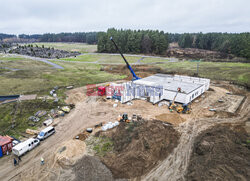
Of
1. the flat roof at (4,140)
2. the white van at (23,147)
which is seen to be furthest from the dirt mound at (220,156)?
the flat roof at (4,140)

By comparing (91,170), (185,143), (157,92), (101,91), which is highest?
(157,92)

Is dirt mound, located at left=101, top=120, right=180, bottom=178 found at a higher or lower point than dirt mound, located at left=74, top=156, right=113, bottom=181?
higher

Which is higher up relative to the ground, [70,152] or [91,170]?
[70,152]

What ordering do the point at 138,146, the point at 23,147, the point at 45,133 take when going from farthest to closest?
the point at 45,133 → the point at 138,146 → the point at 23,147

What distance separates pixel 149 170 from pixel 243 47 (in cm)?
13816

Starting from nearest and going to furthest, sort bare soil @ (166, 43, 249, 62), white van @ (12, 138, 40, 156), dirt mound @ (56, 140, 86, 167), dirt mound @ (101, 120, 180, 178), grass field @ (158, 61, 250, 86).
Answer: dirt mound @ (101, 120, 180, 178)
dirt mound @ (56, 140, 86, 167)
white van @ (12, 138, 40, 156)
grass field @ (158, 61, 250, 86)
bare soil @ (166, 43, 249, 62)

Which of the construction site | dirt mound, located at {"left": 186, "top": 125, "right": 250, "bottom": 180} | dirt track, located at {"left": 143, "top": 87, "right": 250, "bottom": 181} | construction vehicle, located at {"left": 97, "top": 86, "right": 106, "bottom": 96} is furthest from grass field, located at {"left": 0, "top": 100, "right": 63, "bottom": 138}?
dirt mound, located at {"left": 186, "top": 125, "right": 250, "bottom": 180}

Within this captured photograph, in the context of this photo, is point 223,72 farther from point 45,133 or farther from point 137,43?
point 137,43

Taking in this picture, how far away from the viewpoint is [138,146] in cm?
2317

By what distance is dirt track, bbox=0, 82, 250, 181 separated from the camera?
19484 millimetres

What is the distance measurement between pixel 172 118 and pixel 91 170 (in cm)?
1992

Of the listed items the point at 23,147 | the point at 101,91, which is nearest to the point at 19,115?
the point at 23,147

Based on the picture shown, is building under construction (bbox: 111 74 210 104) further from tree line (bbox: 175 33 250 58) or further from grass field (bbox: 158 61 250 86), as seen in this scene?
tree line (bbox: 175 33 250 58)

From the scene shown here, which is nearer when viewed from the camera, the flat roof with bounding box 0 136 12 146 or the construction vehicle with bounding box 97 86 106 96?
the flat roof with bounding box 0 136 12 146
